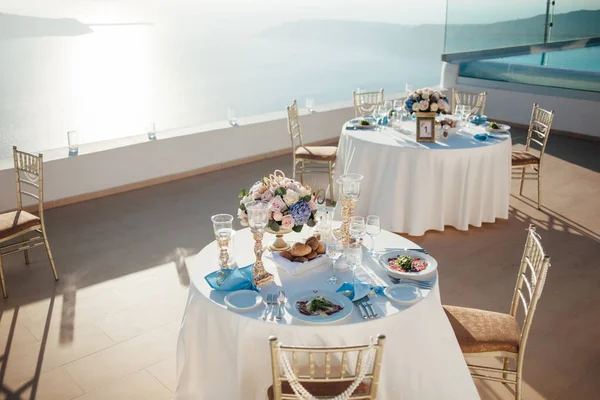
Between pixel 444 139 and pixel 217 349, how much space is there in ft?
10.6

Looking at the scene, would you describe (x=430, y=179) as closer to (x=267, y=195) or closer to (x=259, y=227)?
(x=267, y=195)

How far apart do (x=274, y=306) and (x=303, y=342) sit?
21cm

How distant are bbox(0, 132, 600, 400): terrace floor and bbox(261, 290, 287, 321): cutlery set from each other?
981 mm

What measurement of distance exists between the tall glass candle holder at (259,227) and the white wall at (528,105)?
22.0 ft

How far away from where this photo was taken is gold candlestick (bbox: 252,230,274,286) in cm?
269

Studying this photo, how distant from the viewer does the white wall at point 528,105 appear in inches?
316

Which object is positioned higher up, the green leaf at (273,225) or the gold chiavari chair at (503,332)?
the green leaf at (273,225)

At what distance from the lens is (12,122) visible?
28.5 ft

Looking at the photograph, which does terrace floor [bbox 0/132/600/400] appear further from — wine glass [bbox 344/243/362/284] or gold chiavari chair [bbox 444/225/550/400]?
wine glass [bbox 344/243/362/284]

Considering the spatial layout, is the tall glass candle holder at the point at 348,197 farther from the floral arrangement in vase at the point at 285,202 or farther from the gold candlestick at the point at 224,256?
the gold candlestick at the point at 224,256

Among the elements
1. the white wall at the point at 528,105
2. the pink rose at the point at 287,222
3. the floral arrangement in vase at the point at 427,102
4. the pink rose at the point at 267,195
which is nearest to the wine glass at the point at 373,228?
the pink rose at the point at 287,222

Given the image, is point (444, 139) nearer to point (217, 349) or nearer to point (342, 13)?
point (217, 349)

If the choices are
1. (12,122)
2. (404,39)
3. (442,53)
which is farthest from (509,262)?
(404,39)

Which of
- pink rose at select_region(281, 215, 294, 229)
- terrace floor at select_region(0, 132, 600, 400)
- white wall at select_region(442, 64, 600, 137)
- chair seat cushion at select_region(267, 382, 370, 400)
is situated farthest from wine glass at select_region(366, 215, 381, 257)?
white wall at select_region(442, 64, 600, 137)
